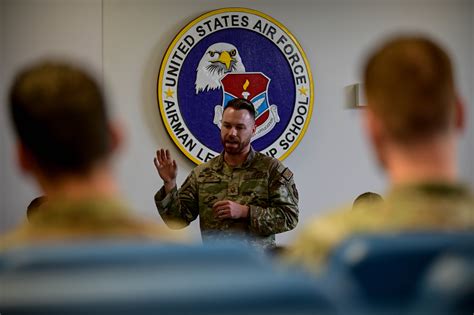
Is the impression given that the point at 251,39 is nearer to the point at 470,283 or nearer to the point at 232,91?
the point at 232,91

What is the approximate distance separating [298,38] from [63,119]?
400cm

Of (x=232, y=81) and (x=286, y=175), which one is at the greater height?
(x=232, y=81)

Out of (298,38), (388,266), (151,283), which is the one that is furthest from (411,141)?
(298,38)

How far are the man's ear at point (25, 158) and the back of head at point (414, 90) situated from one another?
2.20 feet

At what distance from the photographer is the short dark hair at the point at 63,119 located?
1.23m

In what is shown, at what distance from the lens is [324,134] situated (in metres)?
5.10

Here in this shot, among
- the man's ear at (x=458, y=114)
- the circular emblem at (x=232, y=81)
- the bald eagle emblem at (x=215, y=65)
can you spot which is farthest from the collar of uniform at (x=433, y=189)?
the bald eagle emblem at (x=215, y=65)

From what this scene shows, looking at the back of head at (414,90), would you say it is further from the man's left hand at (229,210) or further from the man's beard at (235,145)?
the man's beard at (235,145)

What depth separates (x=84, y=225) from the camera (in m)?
1.13

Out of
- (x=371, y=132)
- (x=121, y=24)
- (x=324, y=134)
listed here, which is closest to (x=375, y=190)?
(x=324, y=134)

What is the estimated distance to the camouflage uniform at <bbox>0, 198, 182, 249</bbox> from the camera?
1.11 meters

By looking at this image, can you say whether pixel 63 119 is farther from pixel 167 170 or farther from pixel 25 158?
pixel 167 170

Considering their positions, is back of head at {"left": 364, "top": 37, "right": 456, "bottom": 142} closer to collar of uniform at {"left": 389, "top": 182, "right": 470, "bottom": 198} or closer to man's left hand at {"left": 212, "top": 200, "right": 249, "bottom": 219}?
collar of uniform at {"left": 389, "top": 182, "right": 470, "bottom": 198}

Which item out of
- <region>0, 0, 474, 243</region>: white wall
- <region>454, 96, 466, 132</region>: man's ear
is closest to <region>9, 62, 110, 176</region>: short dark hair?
<region>454, 96, 466, 132</region>: man's ear
